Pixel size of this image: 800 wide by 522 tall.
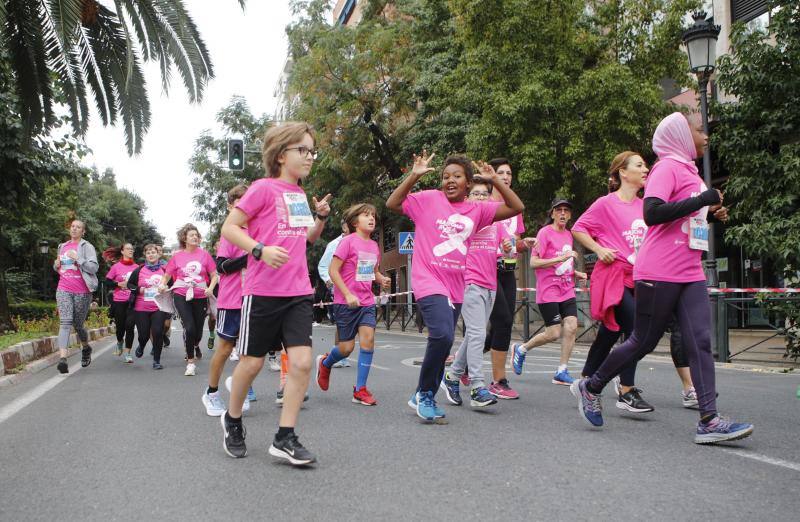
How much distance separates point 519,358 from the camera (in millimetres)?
8211

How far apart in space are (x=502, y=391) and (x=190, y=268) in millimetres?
4479

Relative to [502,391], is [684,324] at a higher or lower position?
higher

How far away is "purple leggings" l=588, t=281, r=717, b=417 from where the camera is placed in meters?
4.43

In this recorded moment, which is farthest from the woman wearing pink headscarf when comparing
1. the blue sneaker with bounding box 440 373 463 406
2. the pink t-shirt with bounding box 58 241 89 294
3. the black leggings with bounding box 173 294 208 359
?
the pink t-shirt with bounding box 58 241 89 294

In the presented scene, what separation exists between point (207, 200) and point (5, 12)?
39984mm

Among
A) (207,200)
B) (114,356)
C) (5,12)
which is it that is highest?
(207,200)

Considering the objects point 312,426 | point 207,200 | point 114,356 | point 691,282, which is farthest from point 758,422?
point 207,200

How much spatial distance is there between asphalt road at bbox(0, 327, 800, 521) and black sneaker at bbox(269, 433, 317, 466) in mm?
55

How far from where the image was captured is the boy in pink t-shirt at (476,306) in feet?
19.1

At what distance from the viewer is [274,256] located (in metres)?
3.82

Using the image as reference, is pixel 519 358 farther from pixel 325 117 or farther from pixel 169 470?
pixel 325 117

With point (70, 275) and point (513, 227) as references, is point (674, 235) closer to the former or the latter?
point (513, 227)

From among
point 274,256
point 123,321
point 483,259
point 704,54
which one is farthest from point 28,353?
point 704,54

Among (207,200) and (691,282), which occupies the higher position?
(207,200)
